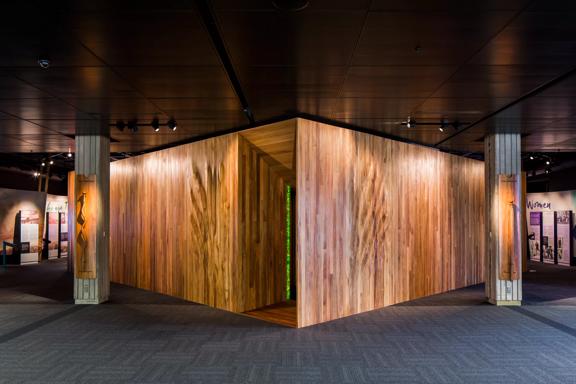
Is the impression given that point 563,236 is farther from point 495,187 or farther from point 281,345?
point 281,345

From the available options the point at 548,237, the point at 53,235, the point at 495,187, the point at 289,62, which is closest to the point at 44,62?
the point at 289,62

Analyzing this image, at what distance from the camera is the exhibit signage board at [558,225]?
1480cm

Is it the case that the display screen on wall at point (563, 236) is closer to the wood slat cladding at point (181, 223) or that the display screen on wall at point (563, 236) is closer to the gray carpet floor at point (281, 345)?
the gray carpet floor at point (281, 345)

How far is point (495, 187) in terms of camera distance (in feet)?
28.9

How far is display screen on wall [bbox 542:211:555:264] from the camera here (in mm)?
15547

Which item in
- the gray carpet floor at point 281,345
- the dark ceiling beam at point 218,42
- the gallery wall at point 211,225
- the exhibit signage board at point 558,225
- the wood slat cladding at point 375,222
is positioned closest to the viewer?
the dark ceiling beam at point 218,42

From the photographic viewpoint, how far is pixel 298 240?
684 cm

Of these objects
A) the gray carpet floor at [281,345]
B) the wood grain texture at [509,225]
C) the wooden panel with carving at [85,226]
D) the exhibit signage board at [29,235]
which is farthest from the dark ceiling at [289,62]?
the exhibit signage board at [29,235]

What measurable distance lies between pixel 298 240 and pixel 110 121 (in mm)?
3959

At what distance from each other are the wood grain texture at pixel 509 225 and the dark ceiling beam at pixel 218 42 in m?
5.65

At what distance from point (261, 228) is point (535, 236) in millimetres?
12776

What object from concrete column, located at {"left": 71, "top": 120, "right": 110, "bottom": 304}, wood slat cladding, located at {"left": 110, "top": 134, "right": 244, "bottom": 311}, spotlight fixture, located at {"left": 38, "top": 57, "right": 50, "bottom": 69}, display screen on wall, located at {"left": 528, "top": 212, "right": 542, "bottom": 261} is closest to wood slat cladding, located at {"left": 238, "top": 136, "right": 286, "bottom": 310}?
wood slat cladding, located at {"left": 110, "top": 134, "right": 244, "bottom": 311}

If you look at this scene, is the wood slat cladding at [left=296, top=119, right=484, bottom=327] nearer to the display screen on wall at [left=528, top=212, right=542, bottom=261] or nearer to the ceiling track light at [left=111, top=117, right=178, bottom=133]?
the ceiling track light at [left=111, top=117, right=178, bottom=133]

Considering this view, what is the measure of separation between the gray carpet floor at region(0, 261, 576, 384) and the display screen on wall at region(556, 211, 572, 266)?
7340 mm
